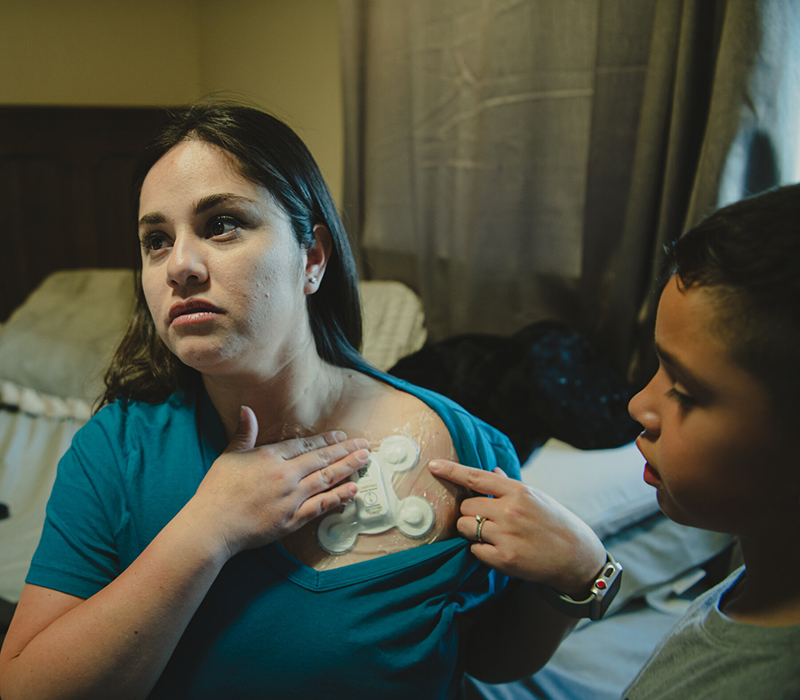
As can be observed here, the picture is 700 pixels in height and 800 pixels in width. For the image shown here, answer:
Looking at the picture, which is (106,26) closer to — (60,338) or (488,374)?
(60,338)

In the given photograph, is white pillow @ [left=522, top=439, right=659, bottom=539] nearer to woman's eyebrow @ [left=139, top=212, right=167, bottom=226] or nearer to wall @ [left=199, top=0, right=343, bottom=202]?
woman's eyebrow @ [left=139, top=212, right=167, bottom=226]

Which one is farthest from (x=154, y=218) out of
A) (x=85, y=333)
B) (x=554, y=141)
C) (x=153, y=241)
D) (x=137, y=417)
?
(x=85, y=333)

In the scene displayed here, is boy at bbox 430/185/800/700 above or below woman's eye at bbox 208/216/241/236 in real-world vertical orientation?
below

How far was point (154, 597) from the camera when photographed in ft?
2.11

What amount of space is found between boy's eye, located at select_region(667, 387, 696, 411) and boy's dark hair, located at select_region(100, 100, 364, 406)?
1.58ft

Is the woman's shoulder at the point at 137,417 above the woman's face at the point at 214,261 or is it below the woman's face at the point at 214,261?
below

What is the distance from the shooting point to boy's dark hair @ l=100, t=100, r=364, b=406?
2.49 ft

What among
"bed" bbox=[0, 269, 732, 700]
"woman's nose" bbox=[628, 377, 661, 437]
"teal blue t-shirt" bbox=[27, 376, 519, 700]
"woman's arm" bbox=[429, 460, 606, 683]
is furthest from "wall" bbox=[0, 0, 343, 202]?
"woman's nose" bbox=[628, 377, 661, 437]

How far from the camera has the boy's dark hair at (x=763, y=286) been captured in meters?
0.47

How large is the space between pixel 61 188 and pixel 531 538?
2.86 m

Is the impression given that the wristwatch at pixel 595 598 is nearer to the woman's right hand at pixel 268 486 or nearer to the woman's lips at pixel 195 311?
the woman's right hand at pixel 268 486

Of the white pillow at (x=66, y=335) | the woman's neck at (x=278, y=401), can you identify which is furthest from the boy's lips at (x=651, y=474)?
the white pillow at (x=66, y=335)

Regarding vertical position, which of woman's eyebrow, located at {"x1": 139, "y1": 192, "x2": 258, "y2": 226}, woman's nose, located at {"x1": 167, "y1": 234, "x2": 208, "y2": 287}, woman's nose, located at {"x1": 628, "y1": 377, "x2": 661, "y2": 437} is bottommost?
woman's nose, located at {"x1": 628, "y1": 377, "x2": 661, "y2": 437}

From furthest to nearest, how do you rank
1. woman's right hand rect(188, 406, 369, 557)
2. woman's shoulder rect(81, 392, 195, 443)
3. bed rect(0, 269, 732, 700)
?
1. bed rect(0, 269, 732, 700)
2. woman's shoulder rect(81, 392, 195, 443)
3. woman's right hand rect(188, 406, 369, 557)
